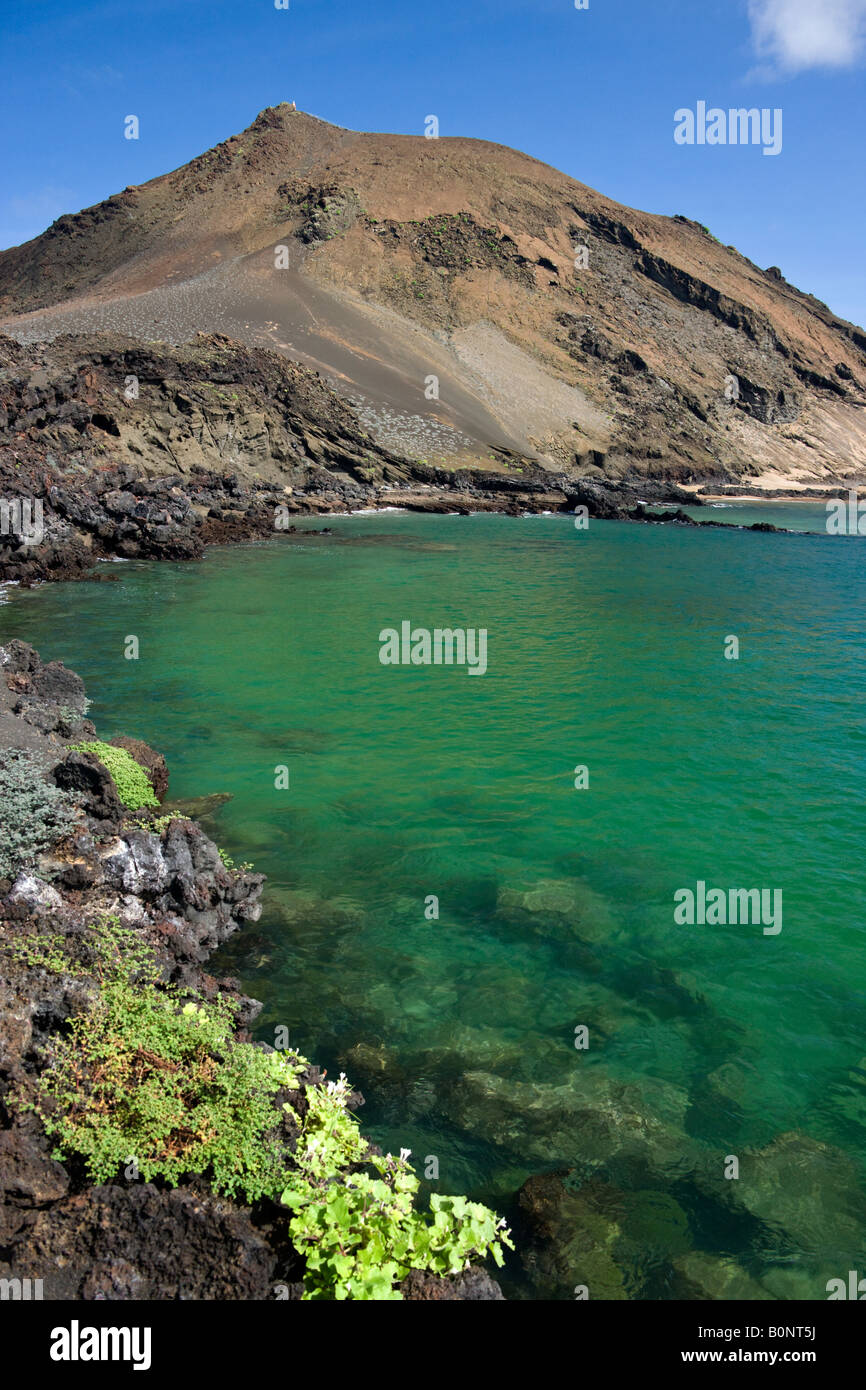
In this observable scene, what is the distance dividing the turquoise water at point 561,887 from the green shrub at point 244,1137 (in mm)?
1211

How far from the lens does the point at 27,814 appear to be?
10016 millimetres

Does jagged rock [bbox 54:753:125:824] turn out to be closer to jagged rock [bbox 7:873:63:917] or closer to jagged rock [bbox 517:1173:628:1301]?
jagged rock [bbox 7:873:63:917]

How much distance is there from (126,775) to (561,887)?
6871mm

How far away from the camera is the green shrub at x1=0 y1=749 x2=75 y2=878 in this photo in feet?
30.8

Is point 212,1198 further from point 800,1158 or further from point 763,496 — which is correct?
point 763,496

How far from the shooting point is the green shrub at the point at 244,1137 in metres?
5.07

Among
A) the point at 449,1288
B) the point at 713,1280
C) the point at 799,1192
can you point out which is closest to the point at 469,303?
the point at 799,1192

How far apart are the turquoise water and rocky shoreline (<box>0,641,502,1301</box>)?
101 centimetres

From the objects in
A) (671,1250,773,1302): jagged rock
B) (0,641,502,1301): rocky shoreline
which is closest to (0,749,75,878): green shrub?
(0,641,502,1301): rocky shoreline

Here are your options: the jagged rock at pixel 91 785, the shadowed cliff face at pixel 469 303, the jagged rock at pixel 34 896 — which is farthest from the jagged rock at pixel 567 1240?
the shadowed cliff face at pixel 469 303

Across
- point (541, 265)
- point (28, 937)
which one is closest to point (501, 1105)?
point (28, 937)

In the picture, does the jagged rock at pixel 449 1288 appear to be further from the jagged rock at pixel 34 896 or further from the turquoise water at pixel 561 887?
the jagged rock at pixel 34 896

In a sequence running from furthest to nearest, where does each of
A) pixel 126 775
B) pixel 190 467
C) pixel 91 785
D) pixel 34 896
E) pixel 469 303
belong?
pixel 469 303
pixel 190 467
pixel 126 775
pixel 91 785
pixel 34 896

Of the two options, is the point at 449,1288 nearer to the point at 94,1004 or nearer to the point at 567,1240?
the point at 567,1240
